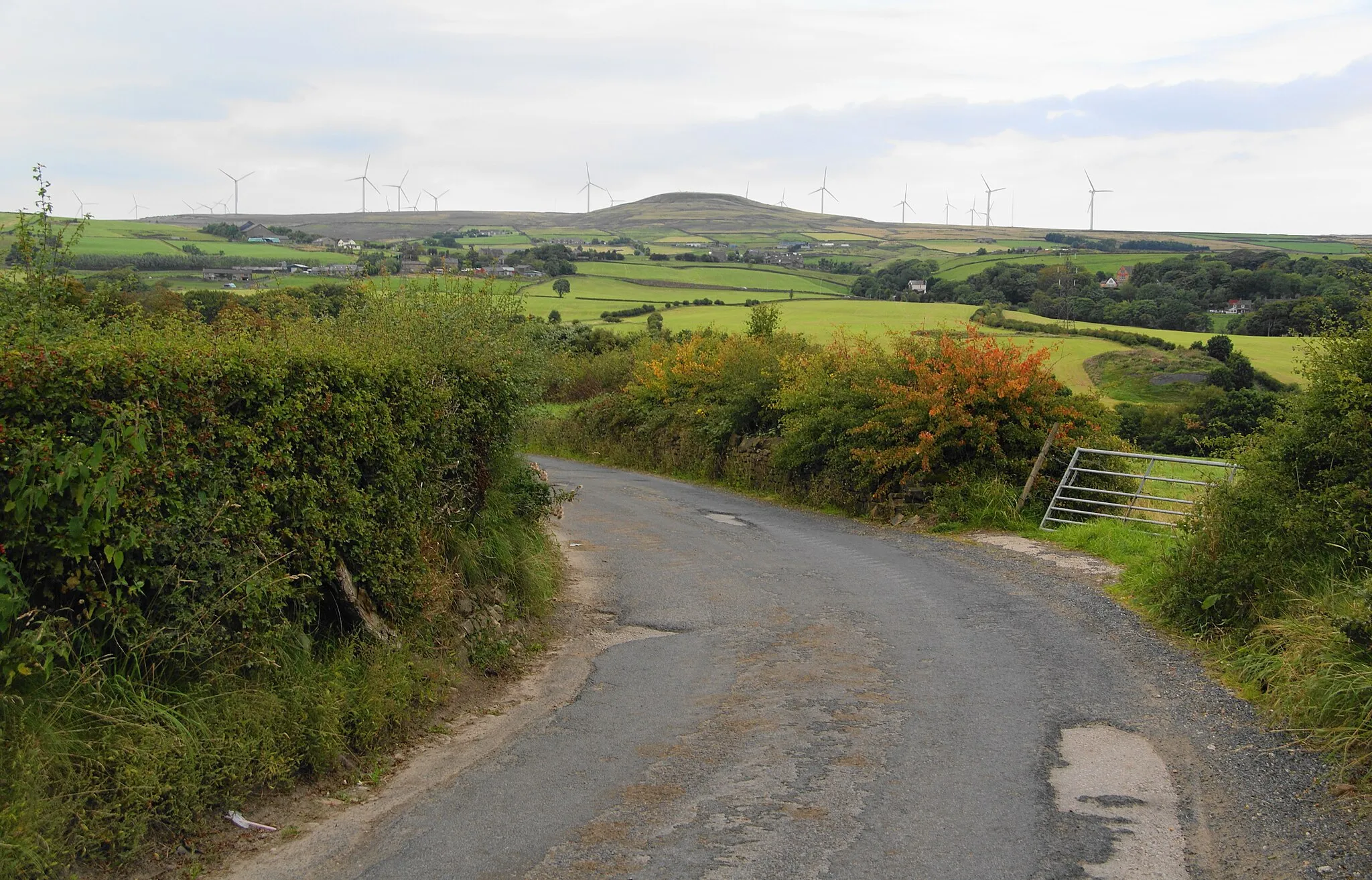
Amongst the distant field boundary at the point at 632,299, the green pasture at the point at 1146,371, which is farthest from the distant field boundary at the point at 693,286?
the green pasture at the point at 1146,371

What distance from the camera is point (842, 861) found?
5492mm

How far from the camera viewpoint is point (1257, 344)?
150 ft

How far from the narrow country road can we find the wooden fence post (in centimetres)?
721

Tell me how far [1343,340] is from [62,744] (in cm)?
1071

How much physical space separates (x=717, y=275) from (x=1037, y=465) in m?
79.1

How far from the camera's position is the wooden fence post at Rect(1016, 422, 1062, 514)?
19422 millimetres

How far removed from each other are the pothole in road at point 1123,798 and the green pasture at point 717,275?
77.2 m

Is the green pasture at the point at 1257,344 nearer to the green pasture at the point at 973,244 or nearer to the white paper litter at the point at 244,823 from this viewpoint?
the white paper litter at the point at 244,823

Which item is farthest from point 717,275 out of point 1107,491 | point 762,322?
point 1107,491

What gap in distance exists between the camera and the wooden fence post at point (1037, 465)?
19422 mm

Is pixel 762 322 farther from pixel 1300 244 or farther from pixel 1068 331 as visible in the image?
pixel 1300 244

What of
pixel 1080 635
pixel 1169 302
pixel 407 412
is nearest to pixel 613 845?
pixel 407 412

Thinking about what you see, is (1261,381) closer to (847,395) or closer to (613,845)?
(847,395)

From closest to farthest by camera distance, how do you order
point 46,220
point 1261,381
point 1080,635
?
point 46,220, point 1080,635, point 1261,381
